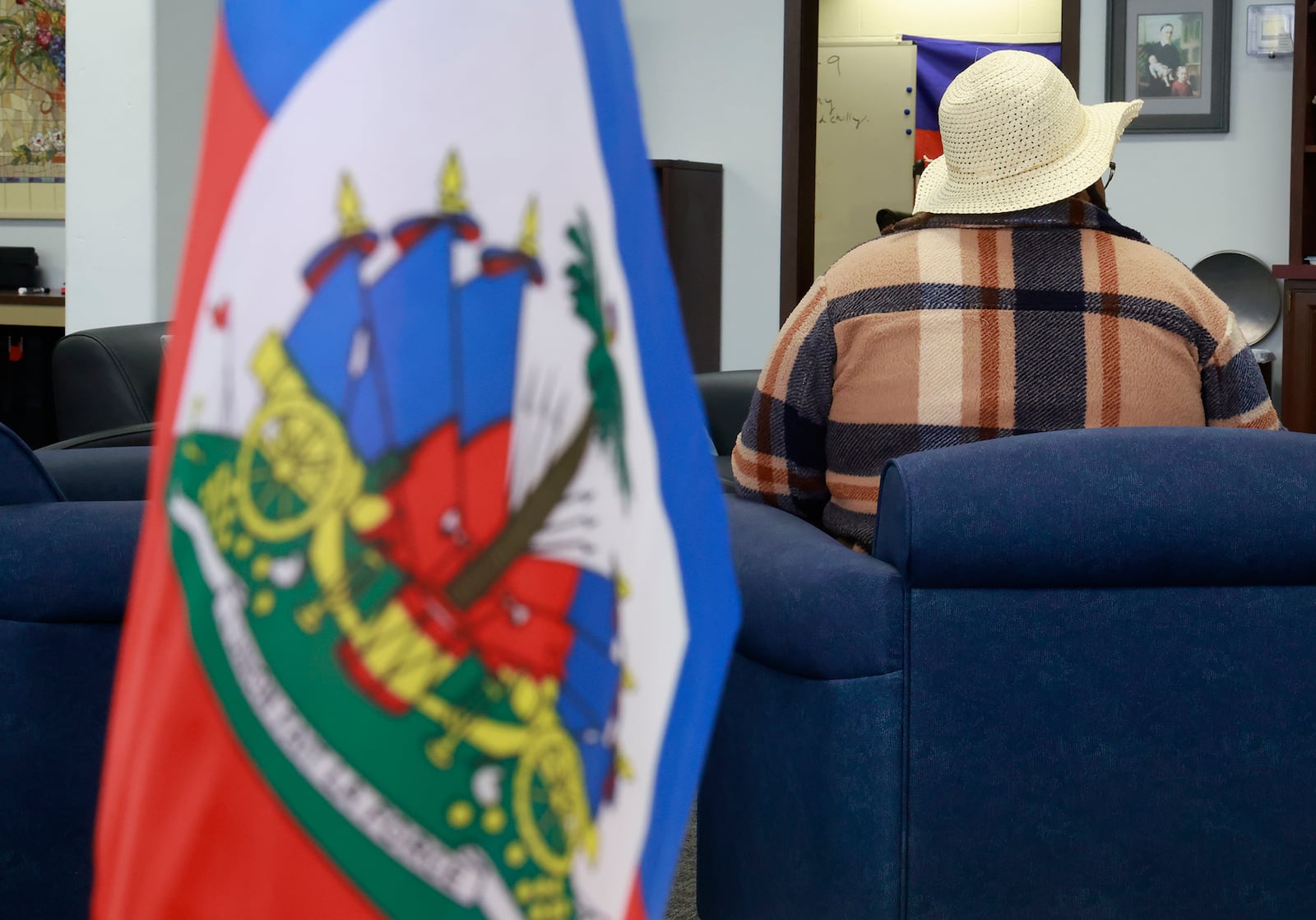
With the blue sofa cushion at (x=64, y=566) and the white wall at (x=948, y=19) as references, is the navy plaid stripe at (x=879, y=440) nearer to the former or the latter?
the blue sofa cushion at (x=64, y=566)

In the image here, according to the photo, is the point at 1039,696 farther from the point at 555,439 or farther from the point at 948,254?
the point at 555,439

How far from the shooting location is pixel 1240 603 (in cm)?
134

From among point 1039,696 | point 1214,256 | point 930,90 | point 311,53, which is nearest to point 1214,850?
point 1039,696

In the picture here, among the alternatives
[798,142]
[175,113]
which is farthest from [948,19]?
[175,113]

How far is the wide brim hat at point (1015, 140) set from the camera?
165 centimetres

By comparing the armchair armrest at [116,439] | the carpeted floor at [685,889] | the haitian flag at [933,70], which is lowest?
the carpeted floor at [685,889]

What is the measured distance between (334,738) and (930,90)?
6.64 metres

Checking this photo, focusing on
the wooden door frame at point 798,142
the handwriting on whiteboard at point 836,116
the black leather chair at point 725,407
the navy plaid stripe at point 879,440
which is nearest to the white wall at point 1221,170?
the wooden door frame at point 798,142

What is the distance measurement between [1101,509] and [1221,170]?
419 centimetres

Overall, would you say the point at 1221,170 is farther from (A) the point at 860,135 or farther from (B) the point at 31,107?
(B) the point at 31,107

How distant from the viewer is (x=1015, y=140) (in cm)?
168

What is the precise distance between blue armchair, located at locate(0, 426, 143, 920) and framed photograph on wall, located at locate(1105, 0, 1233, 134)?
436cm

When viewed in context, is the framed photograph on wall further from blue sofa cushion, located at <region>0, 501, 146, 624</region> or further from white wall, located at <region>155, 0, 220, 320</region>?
blue sofa cushion, located at <region>0, 501, 146, 624</region>

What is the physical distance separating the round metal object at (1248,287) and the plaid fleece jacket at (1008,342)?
363 cm
